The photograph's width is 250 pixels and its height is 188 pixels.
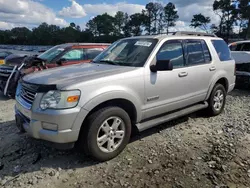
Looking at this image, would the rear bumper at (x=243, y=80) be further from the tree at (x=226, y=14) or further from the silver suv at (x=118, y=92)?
the tree at (x=226, y=14)

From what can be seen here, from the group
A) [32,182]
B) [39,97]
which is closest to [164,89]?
[39,97]

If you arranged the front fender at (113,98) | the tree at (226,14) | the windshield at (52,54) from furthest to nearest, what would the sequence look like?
1. the tree at (226,14)
2. the windshield at (52,54)
3. the front fender at (113,98)

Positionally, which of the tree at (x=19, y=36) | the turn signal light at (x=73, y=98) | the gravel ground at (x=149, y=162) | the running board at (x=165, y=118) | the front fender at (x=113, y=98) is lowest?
the gravel ground at (x=149, y=162)

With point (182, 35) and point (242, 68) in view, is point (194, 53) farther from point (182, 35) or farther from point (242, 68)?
point (242, 68)

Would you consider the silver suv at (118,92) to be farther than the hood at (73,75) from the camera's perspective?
No

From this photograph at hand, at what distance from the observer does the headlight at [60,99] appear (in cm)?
316

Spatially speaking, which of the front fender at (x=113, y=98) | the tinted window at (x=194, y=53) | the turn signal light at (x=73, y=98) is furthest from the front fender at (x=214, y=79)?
the turn signal light at (x=73, y=98)

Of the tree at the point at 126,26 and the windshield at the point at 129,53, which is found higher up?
the tree at the point at 126,26

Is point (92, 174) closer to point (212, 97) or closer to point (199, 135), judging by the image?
point (199, 135)

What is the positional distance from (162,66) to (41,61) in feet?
16.0

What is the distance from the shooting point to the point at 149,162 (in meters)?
3.68

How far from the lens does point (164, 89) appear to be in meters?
4.24

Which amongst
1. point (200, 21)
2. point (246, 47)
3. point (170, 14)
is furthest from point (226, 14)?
point (246, 47)

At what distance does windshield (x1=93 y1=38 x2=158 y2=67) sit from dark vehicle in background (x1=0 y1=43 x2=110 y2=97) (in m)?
2.45
